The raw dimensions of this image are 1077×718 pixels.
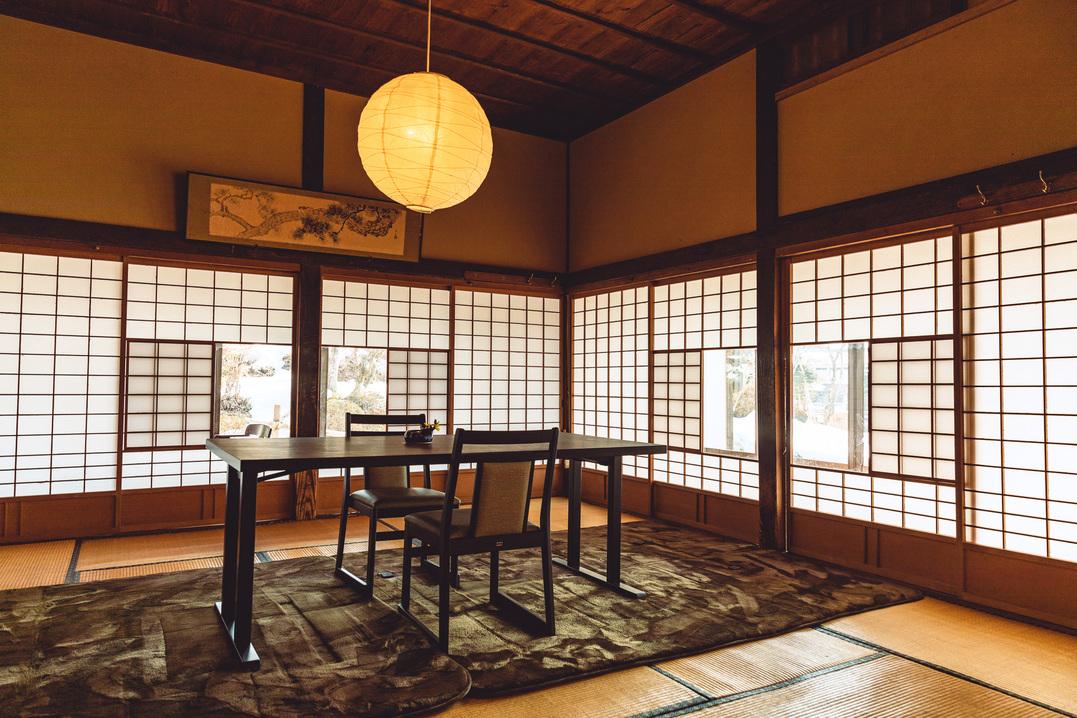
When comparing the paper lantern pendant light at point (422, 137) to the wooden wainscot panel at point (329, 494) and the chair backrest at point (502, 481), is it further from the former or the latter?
the wooden wainscot panel at point (329, 494)

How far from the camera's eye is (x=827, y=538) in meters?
4.19

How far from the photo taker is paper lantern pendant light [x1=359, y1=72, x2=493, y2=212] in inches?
105

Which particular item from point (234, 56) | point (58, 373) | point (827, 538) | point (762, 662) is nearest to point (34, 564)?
point (58, 373)

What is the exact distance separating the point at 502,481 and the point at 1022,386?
8.84ft

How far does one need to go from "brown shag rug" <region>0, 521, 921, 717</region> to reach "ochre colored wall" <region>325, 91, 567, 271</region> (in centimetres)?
306

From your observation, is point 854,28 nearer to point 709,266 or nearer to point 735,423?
point 709,266

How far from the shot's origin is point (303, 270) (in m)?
5.39

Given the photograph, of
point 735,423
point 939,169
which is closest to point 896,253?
point 939,169

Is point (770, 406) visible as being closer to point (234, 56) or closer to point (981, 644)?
point (981, 644)

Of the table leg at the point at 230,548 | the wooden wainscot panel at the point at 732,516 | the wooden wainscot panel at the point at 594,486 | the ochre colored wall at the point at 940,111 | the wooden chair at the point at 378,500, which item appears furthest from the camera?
the wooden wainscot panel at the point at 594,486

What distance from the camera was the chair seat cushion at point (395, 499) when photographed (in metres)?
3.41

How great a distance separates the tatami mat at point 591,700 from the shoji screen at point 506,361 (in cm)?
392

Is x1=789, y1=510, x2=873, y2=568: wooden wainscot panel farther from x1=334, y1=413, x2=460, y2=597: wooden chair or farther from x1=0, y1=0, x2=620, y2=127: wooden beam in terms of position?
x1=0, y1=0, x2=620, y2=127: wooden beam

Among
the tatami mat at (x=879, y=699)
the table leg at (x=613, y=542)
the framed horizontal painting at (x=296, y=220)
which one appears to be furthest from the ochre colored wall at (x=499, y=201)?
the tatami mat at (x=879, y=699)
